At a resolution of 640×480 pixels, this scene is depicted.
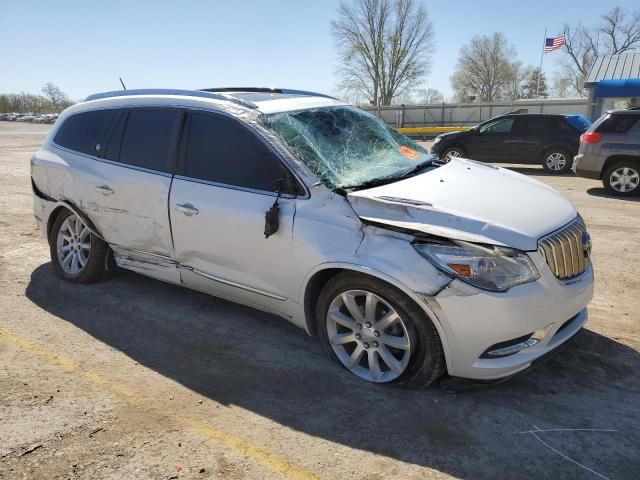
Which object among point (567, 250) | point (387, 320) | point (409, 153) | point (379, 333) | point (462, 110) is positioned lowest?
point (379, 333)

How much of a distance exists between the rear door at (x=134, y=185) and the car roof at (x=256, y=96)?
20 centimetres

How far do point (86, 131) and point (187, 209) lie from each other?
1.70m

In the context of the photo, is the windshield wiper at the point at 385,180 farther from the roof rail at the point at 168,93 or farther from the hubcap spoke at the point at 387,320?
the roof rail at the point at 168,93

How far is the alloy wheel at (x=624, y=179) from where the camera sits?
30.9ft

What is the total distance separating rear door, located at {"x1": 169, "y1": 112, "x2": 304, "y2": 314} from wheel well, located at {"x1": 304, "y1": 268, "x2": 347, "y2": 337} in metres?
0.10

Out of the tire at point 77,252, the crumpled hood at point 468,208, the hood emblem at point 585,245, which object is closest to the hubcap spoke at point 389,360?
the crumpled hood at point 468,208

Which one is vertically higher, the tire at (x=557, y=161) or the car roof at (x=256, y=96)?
the car roof at (x=256, y=96)

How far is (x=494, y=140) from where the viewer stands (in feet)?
44.7

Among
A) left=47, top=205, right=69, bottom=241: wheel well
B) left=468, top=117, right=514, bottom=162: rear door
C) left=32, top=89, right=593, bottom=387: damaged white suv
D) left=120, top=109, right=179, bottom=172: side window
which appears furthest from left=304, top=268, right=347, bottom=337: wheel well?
left=468, top=117, right=514, bottom=162: rear door

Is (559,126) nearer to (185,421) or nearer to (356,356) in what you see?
(356,356)

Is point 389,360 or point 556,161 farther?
point 556,161

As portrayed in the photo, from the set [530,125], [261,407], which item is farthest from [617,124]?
[261,407]

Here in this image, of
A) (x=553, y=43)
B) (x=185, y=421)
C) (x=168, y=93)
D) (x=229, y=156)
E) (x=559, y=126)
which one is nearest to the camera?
(x=185, y=421)

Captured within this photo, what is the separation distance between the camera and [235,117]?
12.3 ft
